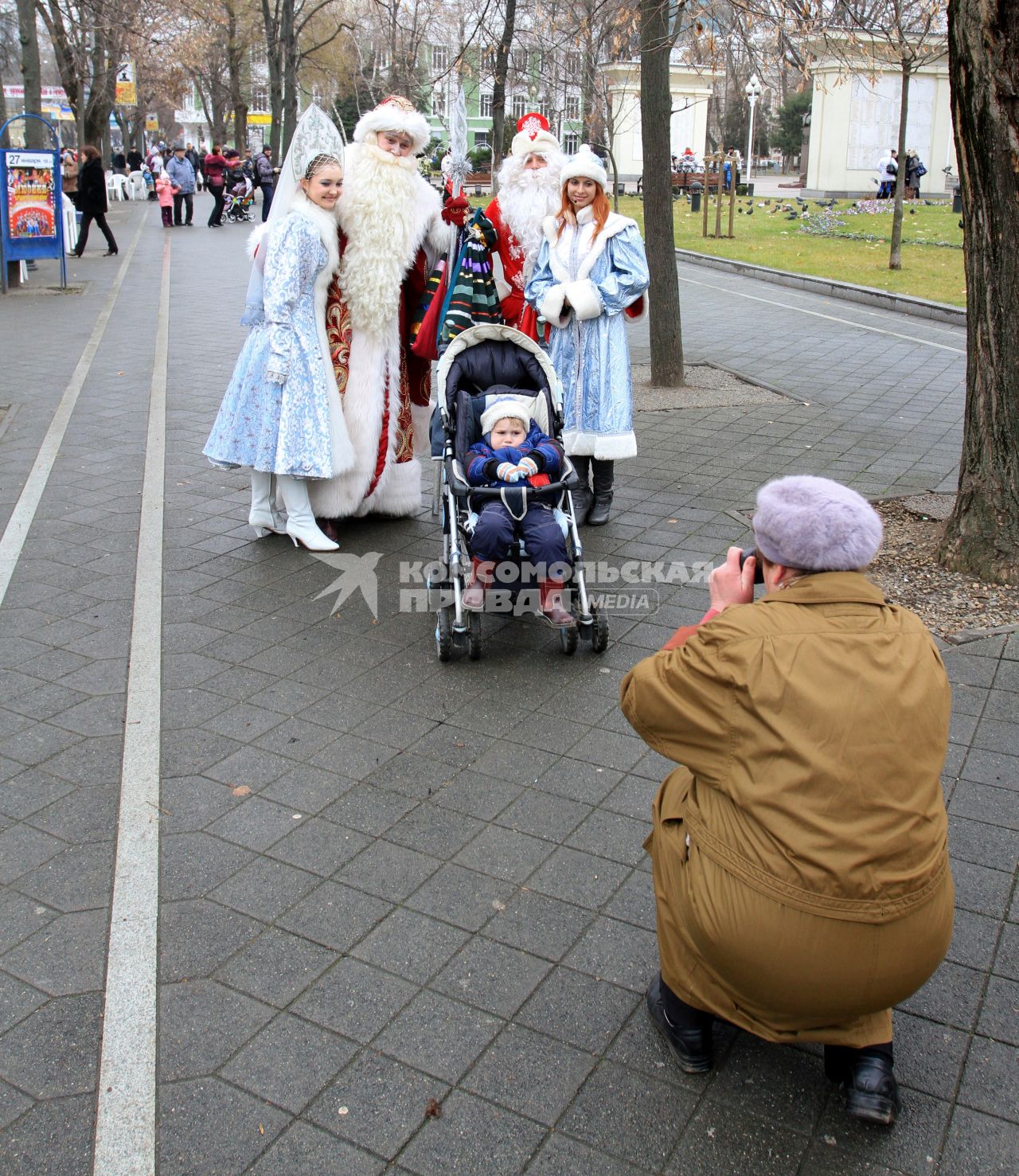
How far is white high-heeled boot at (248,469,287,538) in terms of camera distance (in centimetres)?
661

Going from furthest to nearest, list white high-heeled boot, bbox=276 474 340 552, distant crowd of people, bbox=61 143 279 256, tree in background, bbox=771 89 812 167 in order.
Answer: tree in background, bbox=771 89 812 167, distant crowd of people, bbox=61 143 279 256, white high-heeled boot, bbox=276 474 340 552

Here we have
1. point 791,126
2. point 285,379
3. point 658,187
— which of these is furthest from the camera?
point 791,126

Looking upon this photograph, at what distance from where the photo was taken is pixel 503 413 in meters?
5.38

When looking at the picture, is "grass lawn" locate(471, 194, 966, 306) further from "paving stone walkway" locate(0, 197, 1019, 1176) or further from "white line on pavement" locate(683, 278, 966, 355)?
"paving stone walkway" locate(0, 197, 1019, 1176)

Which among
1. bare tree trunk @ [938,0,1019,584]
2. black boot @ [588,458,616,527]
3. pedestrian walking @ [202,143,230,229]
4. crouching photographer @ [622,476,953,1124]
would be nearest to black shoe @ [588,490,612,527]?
black boot @ [588,458,616,527]

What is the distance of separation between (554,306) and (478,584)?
7.42 ft

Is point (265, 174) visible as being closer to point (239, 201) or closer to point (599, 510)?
point (239, 201)

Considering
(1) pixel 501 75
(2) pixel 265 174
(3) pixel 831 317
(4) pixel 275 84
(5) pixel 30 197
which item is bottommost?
(3) pixel 831 317

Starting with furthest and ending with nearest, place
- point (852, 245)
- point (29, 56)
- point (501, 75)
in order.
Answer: point (852, 245) → point (29, 56) → point (501, 75)

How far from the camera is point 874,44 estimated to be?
54.6ft

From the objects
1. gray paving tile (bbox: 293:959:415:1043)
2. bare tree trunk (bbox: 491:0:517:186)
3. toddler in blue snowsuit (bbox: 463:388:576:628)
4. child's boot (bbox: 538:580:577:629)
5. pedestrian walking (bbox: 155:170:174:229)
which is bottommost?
gray paving tile (bbox: 293:959:415:1043)

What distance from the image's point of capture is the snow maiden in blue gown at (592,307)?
21.9ft

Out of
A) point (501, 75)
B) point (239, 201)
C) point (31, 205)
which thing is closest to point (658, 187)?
point (501, 75)

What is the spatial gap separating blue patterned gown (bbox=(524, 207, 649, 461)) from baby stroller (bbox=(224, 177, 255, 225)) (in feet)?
92.9
